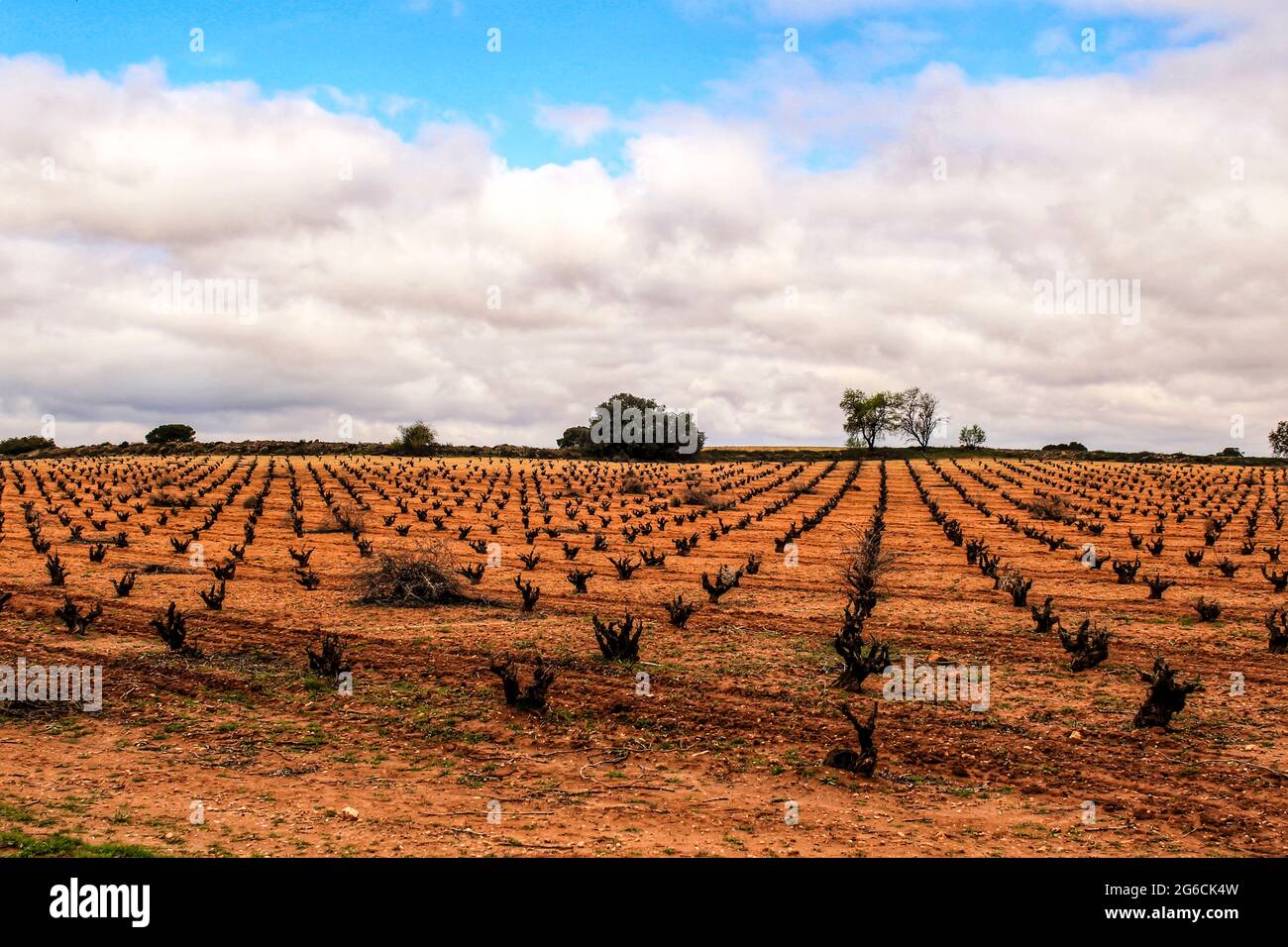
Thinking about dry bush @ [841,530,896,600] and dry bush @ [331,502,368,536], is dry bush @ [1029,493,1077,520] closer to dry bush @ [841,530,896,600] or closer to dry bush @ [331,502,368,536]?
dry bush @ [841,530,896,600]

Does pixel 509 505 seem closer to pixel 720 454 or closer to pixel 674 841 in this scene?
pixel 674 841

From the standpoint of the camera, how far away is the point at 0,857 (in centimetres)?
621

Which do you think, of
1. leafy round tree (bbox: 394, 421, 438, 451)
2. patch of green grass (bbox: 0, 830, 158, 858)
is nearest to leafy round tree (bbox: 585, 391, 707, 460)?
leafy round tree (bbox: 394, 421, 438, 451)

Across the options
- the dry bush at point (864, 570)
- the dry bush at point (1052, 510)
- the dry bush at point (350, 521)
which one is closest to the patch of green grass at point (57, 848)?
the dry bush at point (864, 570)

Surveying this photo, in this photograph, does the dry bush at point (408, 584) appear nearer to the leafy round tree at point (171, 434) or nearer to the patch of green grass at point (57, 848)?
the patch of green grass at point (57, 848)

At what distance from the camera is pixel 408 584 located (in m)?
16.8

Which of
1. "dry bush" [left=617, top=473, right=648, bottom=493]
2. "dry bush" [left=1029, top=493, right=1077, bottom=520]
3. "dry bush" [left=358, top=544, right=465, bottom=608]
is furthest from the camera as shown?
"dry bush" [left=617, top=473, right=648, bottom=493]

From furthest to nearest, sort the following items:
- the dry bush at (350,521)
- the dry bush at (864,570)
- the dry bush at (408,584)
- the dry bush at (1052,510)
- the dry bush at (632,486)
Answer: the dry bush at (632,486) < the dry bush at (1052,510) < the dry bush at (350,521) < the dry bush at (864,570) < the dry bush at (408,584)

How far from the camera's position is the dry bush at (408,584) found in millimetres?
16719

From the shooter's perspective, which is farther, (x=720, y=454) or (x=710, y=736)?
(x=720, y=454)

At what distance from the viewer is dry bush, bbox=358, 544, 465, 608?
16719mm

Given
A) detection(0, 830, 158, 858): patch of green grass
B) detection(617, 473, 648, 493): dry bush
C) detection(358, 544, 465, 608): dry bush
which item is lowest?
detection(0, 830, 158, 858): patch of green grass
